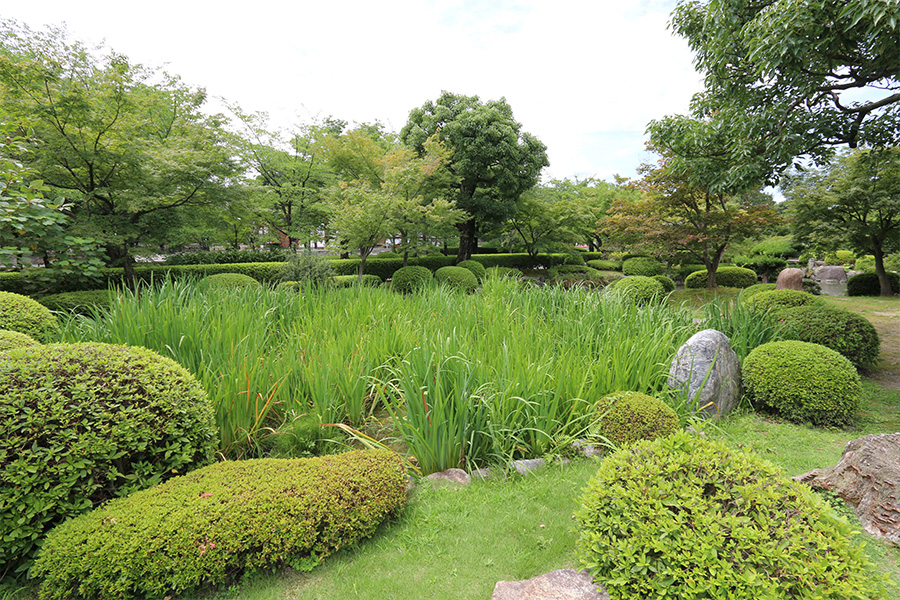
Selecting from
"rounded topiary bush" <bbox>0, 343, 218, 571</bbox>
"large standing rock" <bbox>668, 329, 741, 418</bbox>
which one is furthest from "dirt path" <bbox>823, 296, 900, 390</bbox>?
"rounded topiary bush" <bbox>0, 343, 218, 571</bbox>

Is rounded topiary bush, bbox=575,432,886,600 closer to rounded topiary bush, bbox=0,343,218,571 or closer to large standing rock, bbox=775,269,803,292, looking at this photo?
rounded topiary bush, bbox=0,343,218,571

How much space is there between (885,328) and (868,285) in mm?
6136

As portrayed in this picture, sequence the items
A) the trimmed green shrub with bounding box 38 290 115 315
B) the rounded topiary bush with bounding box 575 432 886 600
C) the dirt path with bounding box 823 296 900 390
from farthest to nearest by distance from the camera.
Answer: the trimmed green shrub with bounding box 38 290 115 315
the dirt path with bounding box 823 296 900 390
the rounded topiary bush with bounding box 575 432 886 600

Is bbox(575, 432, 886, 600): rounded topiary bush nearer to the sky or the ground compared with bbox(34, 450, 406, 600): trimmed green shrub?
nearer to the sky

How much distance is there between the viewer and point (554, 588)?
63.2 inches

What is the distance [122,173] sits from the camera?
7305mm

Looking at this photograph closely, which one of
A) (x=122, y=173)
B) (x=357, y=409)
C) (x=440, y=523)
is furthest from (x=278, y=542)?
(x=122, y=173)

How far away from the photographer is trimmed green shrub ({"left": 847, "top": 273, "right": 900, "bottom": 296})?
37.4 ft

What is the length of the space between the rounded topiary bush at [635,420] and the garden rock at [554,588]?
1.33 metres

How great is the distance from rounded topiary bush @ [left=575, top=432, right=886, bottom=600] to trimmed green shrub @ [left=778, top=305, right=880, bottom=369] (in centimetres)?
409

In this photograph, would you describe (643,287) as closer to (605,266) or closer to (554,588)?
(554,588)

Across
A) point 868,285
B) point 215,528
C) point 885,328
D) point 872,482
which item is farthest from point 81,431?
point 868,285

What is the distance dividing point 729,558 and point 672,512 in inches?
8.0

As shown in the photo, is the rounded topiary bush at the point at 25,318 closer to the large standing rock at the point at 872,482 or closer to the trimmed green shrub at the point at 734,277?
the large standing rock at the point at 872,482
